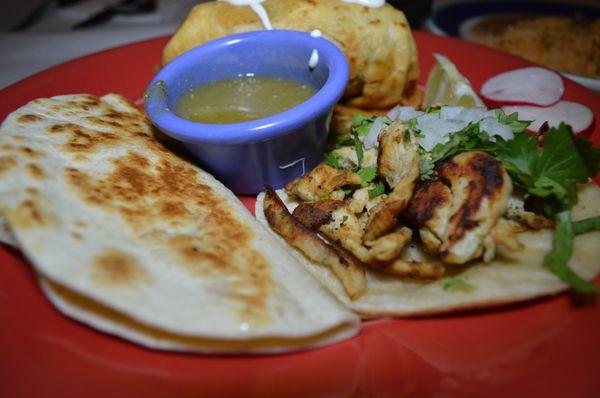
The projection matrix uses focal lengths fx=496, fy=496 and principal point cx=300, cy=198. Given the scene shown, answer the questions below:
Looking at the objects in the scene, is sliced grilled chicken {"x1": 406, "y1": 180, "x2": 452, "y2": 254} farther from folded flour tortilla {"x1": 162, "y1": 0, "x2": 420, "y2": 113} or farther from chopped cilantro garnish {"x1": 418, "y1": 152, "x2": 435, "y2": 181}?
folded flour tortilla {"x1": 162, "y1": 0, "x2": 420, "y2": 113}

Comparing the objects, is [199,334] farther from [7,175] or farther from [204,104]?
[204,104]

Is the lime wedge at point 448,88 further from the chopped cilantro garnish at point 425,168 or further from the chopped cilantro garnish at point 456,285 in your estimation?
the chopped cilantro garnish at point 456,285

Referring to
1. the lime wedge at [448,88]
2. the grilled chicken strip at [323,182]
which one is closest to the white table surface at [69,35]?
the lime wedge at [448,88]

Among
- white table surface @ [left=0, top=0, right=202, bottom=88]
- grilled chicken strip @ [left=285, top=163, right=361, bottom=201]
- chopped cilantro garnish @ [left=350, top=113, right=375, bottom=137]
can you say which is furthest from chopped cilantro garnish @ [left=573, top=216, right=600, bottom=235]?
white table surface @ [left=0, top=0, right=202, bottom=88]

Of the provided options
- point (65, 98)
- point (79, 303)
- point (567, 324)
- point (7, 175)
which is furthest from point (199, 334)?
point (65, 98)

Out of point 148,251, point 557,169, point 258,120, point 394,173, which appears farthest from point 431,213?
point 148,251

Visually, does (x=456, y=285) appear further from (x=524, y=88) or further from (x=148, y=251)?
(x=524, y=88)
